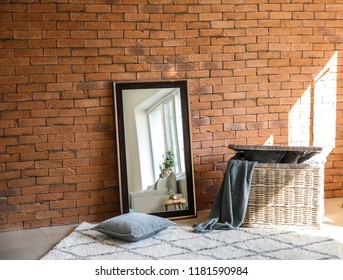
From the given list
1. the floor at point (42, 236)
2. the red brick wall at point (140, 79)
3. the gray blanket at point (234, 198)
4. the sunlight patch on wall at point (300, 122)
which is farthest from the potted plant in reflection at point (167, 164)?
the sunlight patch on wall at point (300, 122)

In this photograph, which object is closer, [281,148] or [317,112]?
[281,148]

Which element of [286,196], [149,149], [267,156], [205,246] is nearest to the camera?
[205,246]

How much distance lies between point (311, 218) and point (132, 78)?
79.7 inches

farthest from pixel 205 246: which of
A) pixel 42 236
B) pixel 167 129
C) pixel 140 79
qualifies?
pixel 140 79

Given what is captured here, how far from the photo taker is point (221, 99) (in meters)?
5.38

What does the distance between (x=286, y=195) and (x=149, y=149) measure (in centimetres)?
130

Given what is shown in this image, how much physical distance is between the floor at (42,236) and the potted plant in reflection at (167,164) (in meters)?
0.46

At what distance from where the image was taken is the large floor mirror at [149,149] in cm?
507

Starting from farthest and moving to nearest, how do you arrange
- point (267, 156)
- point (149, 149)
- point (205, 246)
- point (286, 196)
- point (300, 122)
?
point (300, 122) → point (149, 149) → point (267, 156) → point (286, 196) → point (205, 246)

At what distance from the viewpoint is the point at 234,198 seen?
4707 mm

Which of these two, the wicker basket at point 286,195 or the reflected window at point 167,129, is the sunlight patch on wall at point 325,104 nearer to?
the wicker basket at point 286,195

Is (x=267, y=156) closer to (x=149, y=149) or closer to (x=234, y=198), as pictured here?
(x=234, y=198)

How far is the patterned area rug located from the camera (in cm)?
396
